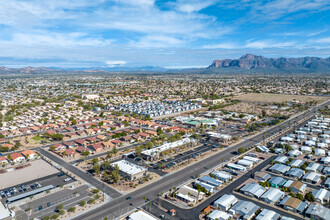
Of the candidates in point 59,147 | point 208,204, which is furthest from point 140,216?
point 59,147

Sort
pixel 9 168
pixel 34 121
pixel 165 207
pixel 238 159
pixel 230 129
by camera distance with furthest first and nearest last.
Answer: pixel 34 121 → pixel 230 129 → pixel 238 159 → pixel 9 168 → pixel 165 207

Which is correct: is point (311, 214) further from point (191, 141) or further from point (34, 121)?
point (34, 121)

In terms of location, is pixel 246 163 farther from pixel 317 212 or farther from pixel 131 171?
pixel 131 171

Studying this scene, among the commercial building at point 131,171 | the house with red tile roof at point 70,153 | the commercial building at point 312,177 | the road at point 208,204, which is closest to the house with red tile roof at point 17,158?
the house with red tile roof at point 70,153

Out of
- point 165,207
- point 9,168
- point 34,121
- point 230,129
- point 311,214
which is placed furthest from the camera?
point 34,121

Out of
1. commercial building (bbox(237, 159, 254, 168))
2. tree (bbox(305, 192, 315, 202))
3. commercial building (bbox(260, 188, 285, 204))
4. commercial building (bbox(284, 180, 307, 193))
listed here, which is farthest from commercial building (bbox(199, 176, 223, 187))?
tree (bbox(305, 192, 315, 202))

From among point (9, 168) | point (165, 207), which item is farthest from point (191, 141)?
point (9, 168)

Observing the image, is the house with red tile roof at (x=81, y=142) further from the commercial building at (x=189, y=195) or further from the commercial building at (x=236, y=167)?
the commercial building at (x=236, y=167)
